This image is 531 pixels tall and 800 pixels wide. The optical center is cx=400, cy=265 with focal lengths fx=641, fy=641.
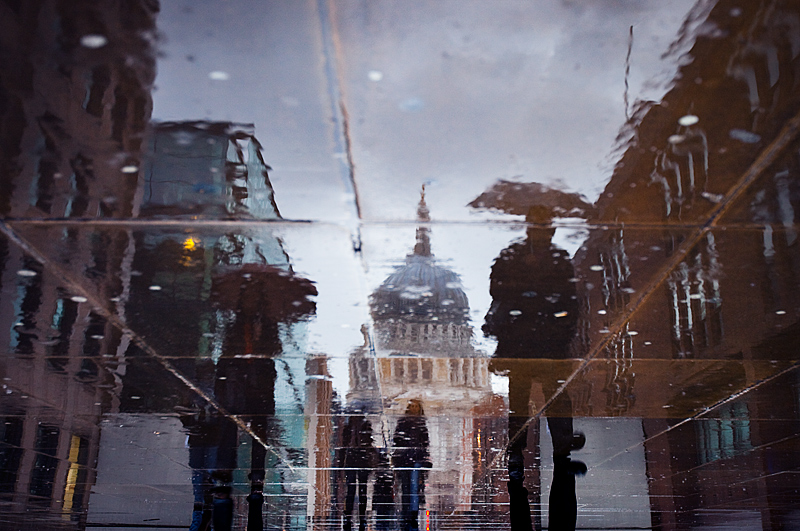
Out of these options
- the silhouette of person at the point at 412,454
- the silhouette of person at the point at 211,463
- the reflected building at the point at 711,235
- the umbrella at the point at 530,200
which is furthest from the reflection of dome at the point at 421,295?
the silhouette of person at the point at 211,463

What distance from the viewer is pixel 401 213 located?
142 inches

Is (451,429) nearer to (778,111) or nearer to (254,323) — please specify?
(254,323)

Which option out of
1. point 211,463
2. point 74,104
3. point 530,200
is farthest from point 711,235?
point 211,463

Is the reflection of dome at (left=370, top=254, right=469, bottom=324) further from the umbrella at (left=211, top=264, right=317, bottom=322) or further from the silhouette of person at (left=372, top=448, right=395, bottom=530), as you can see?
the silhouette of person at (left=372, top=448, right=395, bottom=530)

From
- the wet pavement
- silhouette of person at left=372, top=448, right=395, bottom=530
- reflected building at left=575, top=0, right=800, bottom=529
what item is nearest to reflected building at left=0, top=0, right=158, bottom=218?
the wet pavement

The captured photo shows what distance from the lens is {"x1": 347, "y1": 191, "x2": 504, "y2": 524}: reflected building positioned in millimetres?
4418

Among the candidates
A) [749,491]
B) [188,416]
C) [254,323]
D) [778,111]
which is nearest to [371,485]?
[188,416]

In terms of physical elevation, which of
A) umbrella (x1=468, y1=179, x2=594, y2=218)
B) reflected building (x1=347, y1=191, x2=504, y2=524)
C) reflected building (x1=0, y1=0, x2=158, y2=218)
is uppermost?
reflected building (x1=0, y1=0, x2=158, y2=218)

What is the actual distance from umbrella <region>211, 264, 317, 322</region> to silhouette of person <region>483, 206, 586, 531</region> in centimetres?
138

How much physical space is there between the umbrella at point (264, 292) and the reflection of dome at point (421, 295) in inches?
21.2

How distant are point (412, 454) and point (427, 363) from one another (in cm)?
484

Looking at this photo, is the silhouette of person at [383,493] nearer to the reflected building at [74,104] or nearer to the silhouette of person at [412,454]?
the silhouette of person at [412,454]

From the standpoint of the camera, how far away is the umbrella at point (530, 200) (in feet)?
11.2

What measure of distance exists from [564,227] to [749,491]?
12367 millimetres
